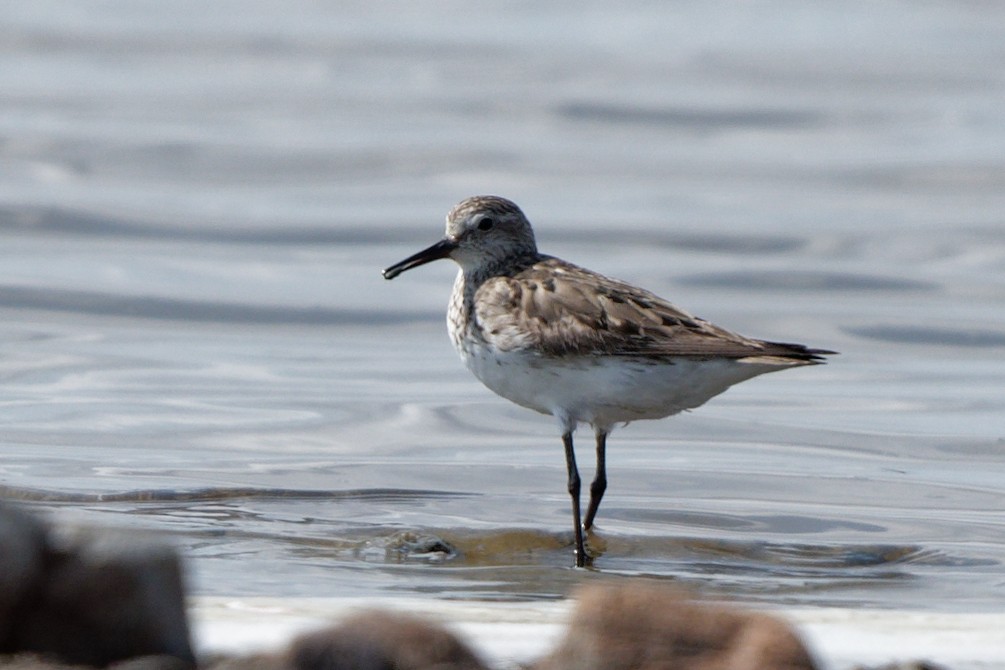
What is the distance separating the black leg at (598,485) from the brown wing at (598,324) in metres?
0.55

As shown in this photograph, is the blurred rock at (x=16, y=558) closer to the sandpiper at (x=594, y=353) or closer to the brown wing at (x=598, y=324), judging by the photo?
the sandpiper at (x=594, y=353)

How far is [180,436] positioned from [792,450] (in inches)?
117

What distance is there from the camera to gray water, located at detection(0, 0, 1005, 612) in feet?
22.9

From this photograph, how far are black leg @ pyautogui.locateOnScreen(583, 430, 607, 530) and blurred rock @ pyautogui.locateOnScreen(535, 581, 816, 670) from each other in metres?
3.67

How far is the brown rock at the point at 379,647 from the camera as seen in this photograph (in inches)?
133

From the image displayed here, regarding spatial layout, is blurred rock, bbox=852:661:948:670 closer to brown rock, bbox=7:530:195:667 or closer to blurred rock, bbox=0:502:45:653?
brown rock, bbox=7:530:195:667

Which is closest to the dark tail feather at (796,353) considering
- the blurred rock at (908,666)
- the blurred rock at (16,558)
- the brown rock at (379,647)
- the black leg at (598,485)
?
the black leg at (598,485)

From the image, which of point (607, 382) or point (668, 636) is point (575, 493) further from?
point (668, 636)

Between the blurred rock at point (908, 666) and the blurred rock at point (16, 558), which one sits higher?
the blurred rock at point (16, 558)

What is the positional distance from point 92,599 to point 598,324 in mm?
3548

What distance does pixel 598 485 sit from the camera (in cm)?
730

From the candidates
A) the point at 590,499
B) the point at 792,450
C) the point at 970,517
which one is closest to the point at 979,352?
the point at 792,450

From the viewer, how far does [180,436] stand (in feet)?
28.5

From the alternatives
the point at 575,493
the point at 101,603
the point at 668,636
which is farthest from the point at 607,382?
the point at 101,603
